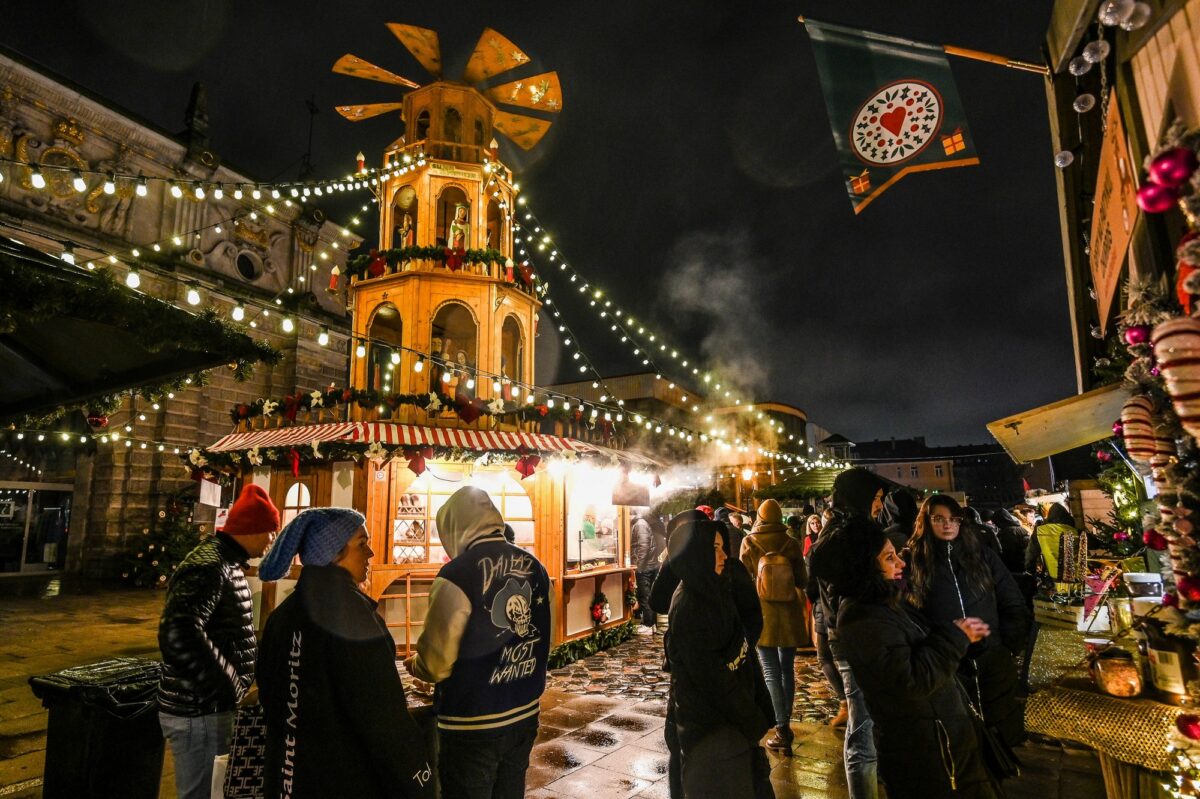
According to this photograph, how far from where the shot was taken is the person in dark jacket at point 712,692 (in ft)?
9.71

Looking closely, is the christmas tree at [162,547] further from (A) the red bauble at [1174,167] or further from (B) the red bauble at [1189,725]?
(A) the red bauble at [1174,167]

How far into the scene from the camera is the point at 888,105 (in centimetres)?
507

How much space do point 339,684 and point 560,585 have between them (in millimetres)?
7880

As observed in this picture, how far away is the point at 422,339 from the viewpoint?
11086 mm

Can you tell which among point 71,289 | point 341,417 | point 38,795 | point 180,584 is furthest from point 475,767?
point 341,417

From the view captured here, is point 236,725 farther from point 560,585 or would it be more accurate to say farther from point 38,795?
point 560,585

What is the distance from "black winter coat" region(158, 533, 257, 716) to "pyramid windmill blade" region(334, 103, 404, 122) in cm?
1121

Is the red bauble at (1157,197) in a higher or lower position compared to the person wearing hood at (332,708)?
higher

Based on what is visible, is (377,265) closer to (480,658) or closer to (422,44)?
(422,44)

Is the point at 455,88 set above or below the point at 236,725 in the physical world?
above

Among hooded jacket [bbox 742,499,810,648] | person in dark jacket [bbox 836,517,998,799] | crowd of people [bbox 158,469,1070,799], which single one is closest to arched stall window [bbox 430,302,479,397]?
hooded jacket [bbox 742,499,810,648]

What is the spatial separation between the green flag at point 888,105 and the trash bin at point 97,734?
6150mm

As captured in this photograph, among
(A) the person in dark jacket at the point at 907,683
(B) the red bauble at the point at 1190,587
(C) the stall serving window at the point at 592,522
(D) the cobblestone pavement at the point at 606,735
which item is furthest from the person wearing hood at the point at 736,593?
(C) the stall serving window at the point at 592,522

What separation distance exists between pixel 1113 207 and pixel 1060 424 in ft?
6.10
